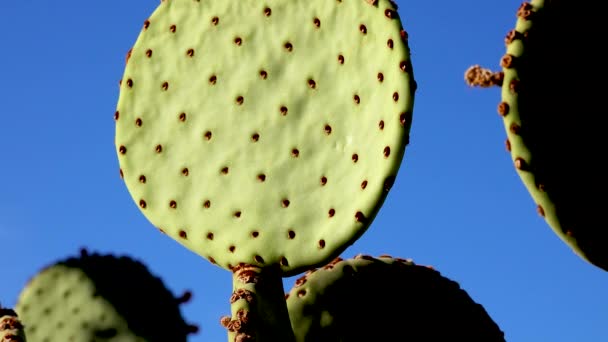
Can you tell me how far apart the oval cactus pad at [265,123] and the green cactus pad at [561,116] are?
0.89ft

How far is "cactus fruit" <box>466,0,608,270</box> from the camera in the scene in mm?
1983

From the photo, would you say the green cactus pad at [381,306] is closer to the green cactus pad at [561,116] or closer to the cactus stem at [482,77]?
the green cactus pad at [561,116]

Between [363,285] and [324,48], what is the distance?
1.85 ft

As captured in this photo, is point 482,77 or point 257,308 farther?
point 257,308

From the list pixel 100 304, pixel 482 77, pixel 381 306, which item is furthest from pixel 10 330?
pixel 482 77

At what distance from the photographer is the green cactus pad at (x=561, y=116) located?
6.51 ft

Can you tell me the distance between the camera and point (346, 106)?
2334mm

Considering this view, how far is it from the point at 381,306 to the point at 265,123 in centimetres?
50

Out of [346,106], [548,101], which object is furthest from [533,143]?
[346,106]

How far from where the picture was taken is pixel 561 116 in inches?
79.8

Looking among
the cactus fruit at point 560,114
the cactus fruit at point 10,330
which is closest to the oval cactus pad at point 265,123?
the cactus fruit at point 560,114

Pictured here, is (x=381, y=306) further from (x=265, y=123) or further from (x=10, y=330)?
(x=10, y=330)

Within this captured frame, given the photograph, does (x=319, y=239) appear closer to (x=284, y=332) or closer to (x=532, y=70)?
(x=284, y=332)

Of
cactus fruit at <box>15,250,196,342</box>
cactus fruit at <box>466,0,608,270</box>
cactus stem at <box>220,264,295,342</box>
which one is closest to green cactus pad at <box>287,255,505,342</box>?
cactus stem at <box>220,264,295,342</box>
